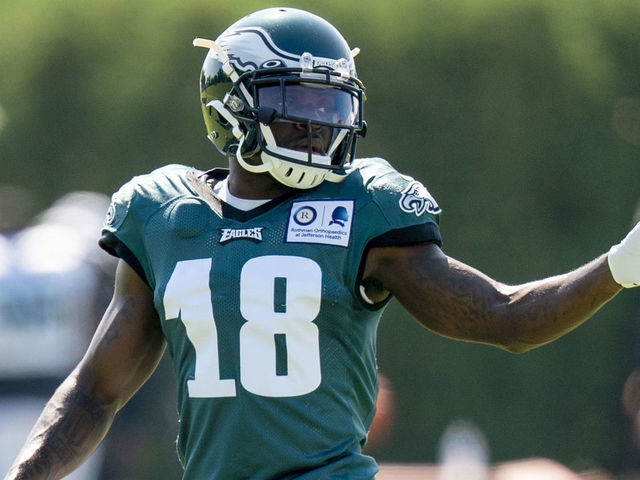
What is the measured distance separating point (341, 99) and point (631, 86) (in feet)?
16.8

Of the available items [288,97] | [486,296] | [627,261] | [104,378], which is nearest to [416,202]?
[486,296]

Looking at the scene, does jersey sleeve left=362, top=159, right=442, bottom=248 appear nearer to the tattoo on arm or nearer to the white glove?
the white glove

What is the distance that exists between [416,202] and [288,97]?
387 mm

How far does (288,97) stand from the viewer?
290cm

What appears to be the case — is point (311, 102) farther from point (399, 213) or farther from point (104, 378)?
point (104, 378)

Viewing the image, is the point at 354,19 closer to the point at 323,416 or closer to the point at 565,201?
the point at 565,201

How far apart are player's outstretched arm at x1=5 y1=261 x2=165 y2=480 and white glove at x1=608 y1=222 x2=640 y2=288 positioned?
1.11m

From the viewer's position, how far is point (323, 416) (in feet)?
8.93

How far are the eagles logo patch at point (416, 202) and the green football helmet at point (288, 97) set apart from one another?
15cm

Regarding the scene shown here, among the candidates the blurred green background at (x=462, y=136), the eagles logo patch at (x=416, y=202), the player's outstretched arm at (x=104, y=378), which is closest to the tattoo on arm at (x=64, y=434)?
the player's outstretched arm at (x=104, y=378)

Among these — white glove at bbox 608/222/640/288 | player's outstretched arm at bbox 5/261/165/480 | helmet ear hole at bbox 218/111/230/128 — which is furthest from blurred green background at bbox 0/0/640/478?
white glove at bbox 608/222/640/288

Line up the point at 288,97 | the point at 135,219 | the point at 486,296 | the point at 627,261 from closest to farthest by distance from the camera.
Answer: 1. the point at 627,261
2. the point at 486,296
3. the point at 288,97
4. the point at 135,219

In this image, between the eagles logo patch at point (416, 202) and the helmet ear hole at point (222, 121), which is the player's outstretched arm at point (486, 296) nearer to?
the eagles logo patch at point (416, 202)

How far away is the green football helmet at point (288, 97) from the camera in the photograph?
9.37 feet
